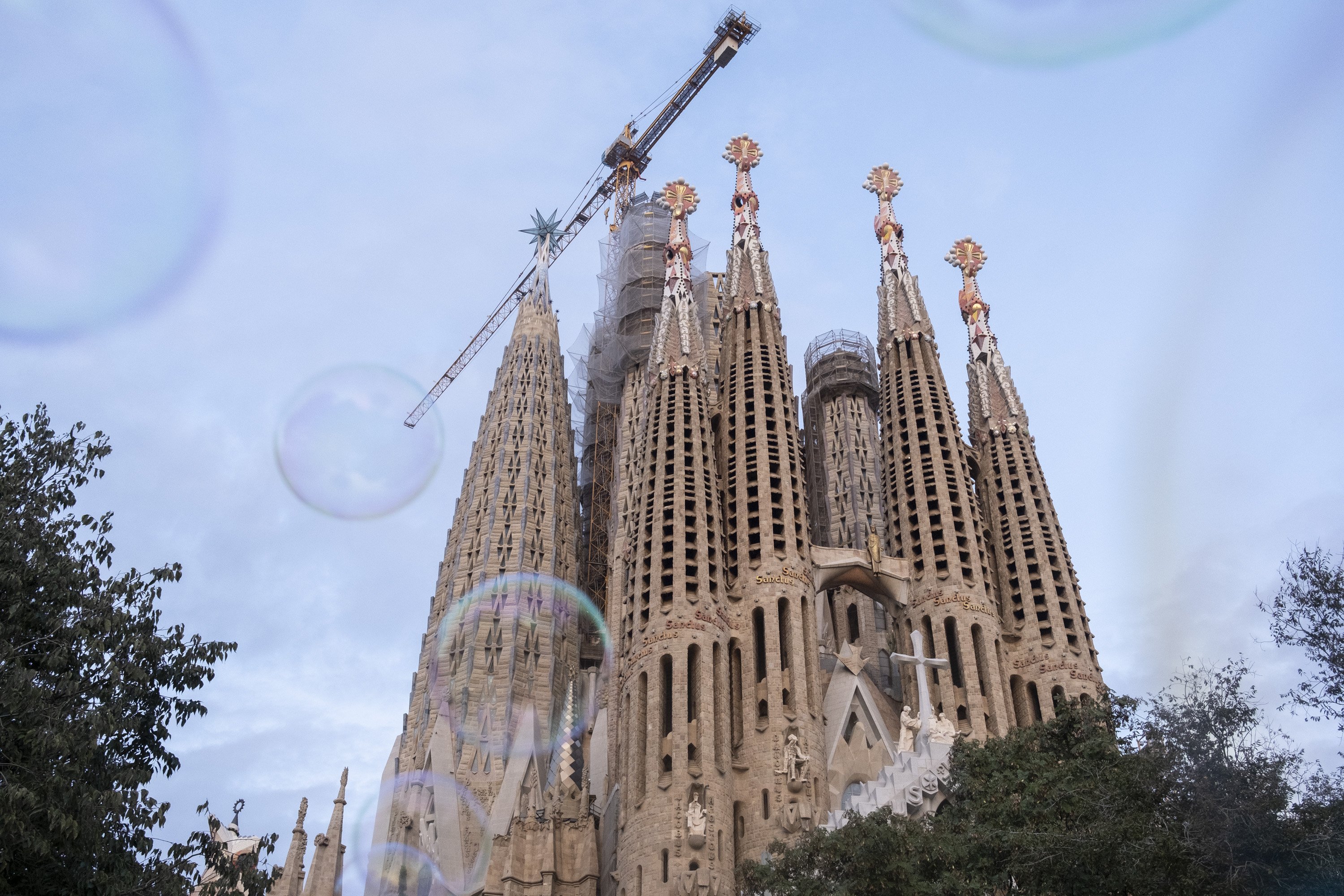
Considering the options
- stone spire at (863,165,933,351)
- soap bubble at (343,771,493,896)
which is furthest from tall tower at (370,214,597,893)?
stone spire at (863,165,933,351)

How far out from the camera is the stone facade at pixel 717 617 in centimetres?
3409

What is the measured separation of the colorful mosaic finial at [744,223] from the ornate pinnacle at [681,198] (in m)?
1.92

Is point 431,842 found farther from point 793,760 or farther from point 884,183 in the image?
point 884,183

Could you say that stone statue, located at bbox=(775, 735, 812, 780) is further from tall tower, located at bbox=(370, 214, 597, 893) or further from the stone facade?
tall tower, located at bbox=(370, 214, 597, 893)

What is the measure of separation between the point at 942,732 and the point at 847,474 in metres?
22.3

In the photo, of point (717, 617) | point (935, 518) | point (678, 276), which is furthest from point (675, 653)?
point (678, 276)

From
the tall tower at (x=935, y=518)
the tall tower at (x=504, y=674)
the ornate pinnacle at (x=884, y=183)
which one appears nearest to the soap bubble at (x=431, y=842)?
the tall tower at (x=504, y=674)

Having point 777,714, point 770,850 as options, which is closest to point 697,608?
point 777,714

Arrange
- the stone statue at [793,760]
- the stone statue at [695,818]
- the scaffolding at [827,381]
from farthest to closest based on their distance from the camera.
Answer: the scaffolding at [827,381] → the stone statue at [793,760] → the stone statue at [695,818]

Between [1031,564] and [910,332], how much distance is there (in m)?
11.2

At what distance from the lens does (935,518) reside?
4316cm

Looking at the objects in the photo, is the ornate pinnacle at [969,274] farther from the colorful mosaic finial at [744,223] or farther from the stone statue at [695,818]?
the stone statue at [695,818]

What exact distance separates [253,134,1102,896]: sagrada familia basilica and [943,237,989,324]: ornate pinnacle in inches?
5.2

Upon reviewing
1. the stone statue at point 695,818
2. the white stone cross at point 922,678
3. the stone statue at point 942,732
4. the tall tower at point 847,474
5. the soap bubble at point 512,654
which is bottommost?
the stone statue at point 695,818
